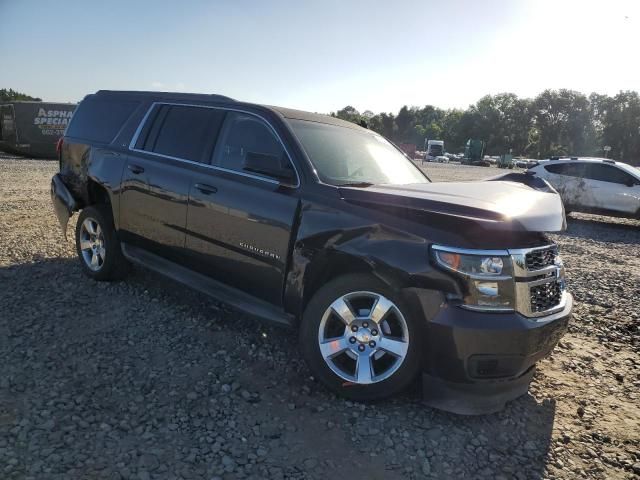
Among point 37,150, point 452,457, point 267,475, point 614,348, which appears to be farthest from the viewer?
point 37,150

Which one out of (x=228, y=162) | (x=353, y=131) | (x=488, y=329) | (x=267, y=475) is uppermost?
(x=353, y=131)

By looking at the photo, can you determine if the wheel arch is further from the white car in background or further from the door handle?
the white car in background

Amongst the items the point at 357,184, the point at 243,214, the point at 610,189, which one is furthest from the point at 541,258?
the point at 610,189

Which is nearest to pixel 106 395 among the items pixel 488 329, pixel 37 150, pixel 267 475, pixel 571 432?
pixel 267 475

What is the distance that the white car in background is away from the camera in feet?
40.8

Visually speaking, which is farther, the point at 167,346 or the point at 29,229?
the point at 29,229

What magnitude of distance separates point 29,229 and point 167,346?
4.74m

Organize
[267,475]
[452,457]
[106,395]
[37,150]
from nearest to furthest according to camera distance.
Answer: [267,475]
[452,457]
[106,395]
[37,150]

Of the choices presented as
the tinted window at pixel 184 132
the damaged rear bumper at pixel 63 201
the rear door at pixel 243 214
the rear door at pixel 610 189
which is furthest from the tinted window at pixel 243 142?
the rear door at pixel 610 189

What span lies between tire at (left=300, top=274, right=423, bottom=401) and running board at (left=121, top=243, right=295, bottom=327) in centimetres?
30

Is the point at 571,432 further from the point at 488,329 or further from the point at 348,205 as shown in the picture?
the point at 348,205

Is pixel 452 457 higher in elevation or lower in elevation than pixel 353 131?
lower

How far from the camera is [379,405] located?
318cm

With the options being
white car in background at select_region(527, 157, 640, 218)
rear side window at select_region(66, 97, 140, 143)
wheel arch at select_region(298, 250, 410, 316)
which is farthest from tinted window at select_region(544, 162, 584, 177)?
wheel arch at select_region(298, 250, 410, 316)
